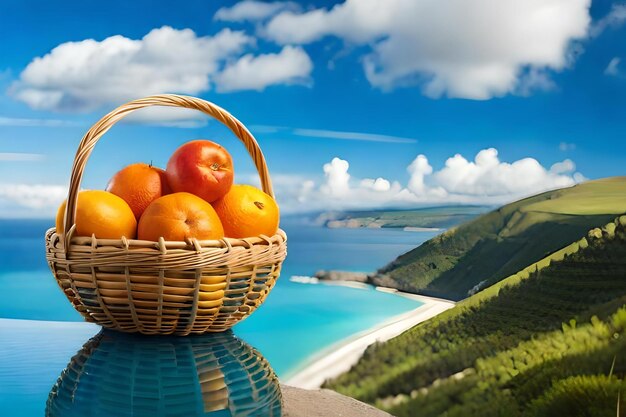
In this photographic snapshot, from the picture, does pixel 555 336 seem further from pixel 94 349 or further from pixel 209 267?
pixel 94 349

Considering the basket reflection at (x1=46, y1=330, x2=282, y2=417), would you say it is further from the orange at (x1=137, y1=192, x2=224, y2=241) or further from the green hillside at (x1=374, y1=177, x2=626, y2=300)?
the green hillside at (x1=374, y1=177, x2=626, y2=300)

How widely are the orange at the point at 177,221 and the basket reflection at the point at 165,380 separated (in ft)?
0.88

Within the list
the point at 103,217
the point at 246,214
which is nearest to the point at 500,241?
the point at 246,214

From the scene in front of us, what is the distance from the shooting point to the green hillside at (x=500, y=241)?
2684 mm

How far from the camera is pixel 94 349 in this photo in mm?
1378

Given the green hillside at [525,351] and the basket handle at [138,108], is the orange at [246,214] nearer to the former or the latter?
the basket handle at [138,108]

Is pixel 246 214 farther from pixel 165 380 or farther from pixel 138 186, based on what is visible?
pixel 165 380

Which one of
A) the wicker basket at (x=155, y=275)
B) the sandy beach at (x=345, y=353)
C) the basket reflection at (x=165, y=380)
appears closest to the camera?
the basket reflection at (x=165, y=380)

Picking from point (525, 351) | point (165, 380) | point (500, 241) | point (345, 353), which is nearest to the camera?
point (165, 380)

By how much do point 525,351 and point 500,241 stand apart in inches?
58.6

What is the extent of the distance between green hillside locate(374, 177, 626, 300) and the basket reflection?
160 cm

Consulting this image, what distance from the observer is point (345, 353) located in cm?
205

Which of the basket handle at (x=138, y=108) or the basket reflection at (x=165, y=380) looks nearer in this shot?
the basket reflection at (x=165, y=380)

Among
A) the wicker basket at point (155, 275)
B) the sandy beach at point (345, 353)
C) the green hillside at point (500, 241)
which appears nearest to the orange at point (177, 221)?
the wicker basket at point (155, 275)
